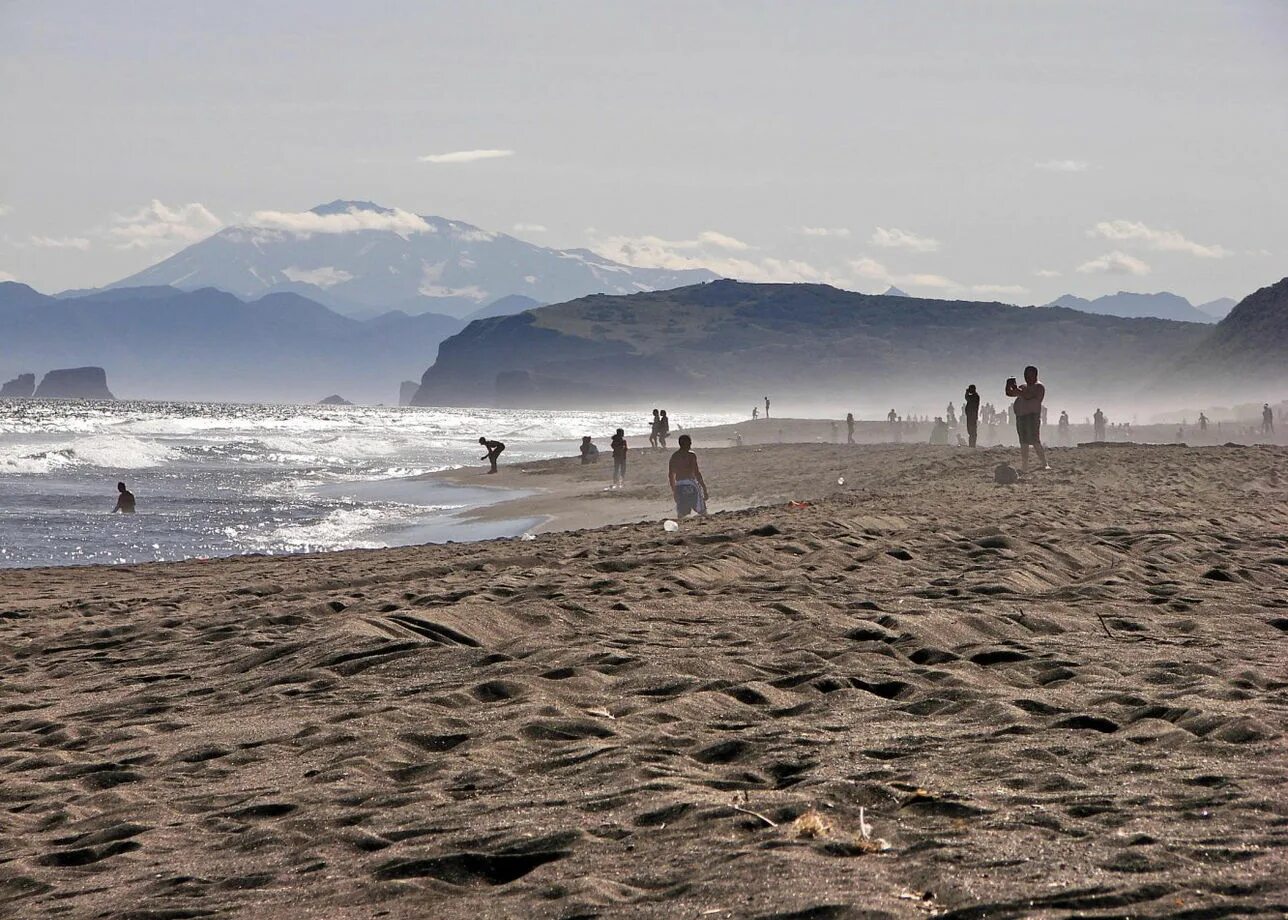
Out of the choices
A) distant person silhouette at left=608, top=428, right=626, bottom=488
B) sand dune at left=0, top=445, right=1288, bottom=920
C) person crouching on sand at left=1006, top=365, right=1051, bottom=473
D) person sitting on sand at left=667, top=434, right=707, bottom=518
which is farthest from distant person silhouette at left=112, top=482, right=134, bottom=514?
person crouching on sand at left=1006, top=365, right=1051, bottom=473

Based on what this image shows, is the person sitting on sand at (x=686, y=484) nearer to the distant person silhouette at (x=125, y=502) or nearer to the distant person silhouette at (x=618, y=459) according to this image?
the distant person silhouette at (x=618, y=459)

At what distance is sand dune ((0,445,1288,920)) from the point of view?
11.2 feet

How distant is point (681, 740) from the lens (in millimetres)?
4910

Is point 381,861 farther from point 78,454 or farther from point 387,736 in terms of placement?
point 78,454

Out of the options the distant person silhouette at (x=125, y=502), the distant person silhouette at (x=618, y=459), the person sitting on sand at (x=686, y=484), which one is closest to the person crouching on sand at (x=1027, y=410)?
the person sitting on sand at (x=686, y=484)

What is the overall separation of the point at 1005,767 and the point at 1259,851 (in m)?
1.10

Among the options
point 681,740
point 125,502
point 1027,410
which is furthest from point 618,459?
point 681,740

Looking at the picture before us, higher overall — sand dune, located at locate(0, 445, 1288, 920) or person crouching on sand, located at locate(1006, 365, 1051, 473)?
person crouching on sand, located at locate(1006, 365, 1051, 473)

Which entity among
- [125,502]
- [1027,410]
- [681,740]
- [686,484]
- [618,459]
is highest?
[1027,410]

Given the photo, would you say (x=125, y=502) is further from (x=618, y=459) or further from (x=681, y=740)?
(x=681, y=740)

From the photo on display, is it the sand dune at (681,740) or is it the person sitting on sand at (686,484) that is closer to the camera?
the sand dune at (681,740)

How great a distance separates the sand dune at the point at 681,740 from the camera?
3426mm

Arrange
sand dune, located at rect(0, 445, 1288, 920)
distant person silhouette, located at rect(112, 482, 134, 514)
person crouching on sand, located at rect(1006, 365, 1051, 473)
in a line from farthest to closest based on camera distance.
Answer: distant person silhouette, located at rect(112, 482, 134, 514) → person crouching on sand, located at rect(1006, 365, 1051, 473) → sand dune, located at rect(0, 445, 1288, 920)

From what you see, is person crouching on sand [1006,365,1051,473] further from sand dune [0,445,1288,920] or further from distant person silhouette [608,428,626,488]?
distant person silhouette [608,428,626,488]
